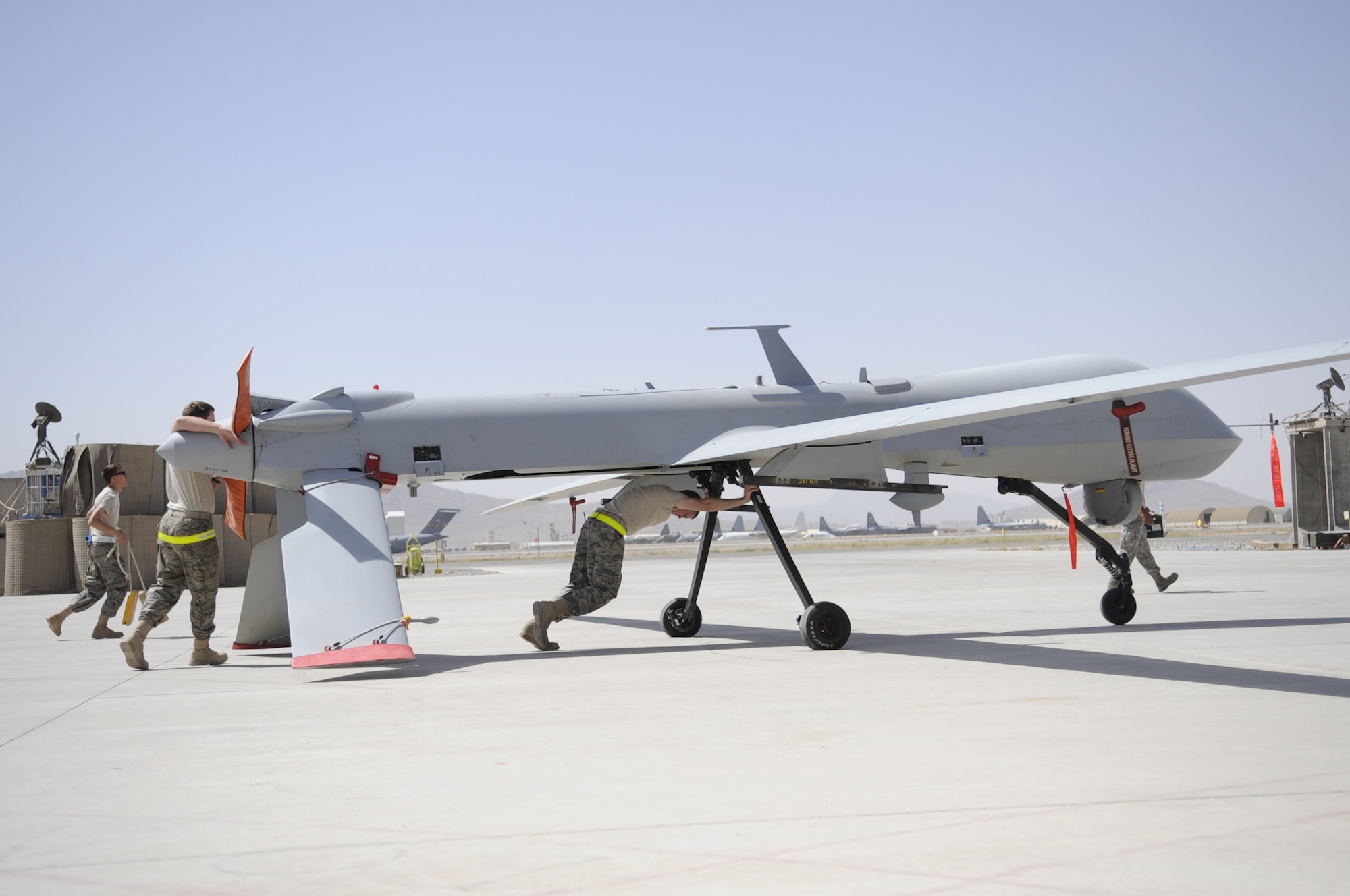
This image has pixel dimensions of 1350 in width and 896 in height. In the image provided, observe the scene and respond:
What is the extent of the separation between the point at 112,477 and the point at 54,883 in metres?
10.6

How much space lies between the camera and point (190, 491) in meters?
9.41

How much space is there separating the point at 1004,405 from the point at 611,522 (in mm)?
3761

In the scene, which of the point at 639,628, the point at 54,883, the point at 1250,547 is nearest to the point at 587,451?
the point at 639,628

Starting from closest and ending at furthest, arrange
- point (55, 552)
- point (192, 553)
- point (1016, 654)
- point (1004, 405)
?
point (1004, 405)
point (1016, 654)
point (192, 553)
point (55, 552)

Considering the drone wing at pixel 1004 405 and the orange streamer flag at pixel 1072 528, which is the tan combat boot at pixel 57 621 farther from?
the orange streamer flag at pixel 1072 528

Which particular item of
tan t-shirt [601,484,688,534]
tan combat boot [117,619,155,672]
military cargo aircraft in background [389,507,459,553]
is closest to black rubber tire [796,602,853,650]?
tan t-shirt [601,484,688,534]

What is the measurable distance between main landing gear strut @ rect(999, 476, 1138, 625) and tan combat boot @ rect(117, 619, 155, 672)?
8.30 metres

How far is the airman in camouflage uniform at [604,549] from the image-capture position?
9594 millimetres

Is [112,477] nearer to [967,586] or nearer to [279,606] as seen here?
[279,606]

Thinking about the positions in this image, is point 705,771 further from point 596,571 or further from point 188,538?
point 188,538

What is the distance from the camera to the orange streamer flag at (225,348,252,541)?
30.5 feet

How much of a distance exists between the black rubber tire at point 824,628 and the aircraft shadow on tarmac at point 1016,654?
0.24m

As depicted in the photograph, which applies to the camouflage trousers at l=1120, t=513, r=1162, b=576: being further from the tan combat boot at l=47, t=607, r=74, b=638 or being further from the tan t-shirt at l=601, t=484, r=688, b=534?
the tan combat boot at l=47, t=607, r=74, b=638

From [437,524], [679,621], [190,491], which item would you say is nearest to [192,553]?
[190,491]
